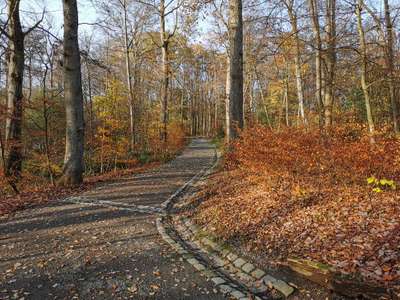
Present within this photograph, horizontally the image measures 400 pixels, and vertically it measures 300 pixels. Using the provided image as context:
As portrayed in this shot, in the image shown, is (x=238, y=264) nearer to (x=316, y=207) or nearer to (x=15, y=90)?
(x=316, y=207)

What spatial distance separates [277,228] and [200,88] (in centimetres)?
4654

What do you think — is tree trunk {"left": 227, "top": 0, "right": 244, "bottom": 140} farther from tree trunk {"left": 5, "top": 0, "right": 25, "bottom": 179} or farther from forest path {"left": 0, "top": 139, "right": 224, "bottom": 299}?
tree trunk {"left": 5, "top": 0, "right": 25, "bottom": 179}

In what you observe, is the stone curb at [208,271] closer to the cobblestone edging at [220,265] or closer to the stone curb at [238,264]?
the cobblestone edging at [220,265]

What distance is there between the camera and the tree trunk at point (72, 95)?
9.32m

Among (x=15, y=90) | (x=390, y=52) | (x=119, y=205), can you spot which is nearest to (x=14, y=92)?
(x=15, y=90)

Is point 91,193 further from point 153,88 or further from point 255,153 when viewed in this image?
point 153,88

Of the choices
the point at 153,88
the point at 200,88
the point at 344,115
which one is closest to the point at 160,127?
the point at 344,115

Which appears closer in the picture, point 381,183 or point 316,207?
point 316,207

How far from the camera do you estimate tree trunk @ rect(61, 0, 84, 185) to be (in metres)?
9.32

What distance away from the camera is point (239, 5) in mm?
10281

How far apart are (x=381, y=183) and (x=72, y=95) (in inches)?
336

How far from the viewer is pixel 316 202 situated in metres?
5.54

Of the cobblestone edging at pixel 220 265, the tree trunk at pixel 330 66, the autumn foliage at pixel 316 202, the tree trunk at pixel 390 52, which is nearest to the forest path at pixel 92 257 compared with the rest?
the cobblestone edging at pixel 220 265

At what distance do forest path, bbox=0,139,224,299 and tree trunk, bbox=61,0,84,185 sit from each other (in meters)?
2.33
